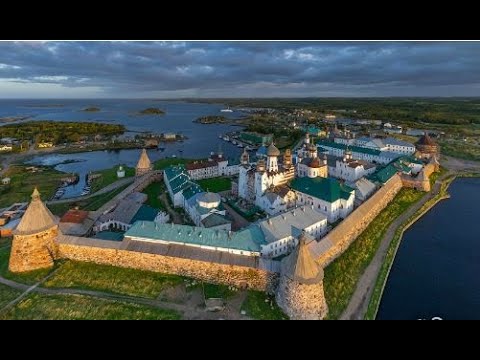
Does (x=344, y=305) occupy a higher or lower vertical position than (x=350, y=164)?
lower

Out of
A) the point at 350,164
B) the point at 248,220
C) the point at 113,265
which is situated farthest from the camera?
the point at 350,164

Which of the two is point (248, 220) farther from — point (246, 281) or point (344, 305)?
point (344, 305)

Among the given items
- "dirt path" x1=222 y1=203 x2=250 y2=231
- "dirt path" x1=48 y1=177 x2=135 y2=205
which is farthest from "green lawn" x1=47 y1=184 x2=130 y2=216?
"dirt path" x1=222 y1=203 x2=250 y2=231

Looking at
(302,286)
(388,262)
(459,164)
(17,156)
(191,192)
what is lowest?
(388,262)

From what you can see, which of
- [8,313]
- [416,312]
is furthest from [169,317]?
[416,312]

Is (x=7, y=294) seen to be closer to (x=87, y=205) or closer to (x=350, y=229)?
(x=87, y=205)

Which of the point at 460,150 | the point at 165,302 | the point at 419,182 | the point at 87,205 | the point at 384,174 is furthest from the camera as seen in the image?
the point at 460,150

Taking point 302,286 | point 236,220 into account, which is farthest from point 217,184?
point 302,286
